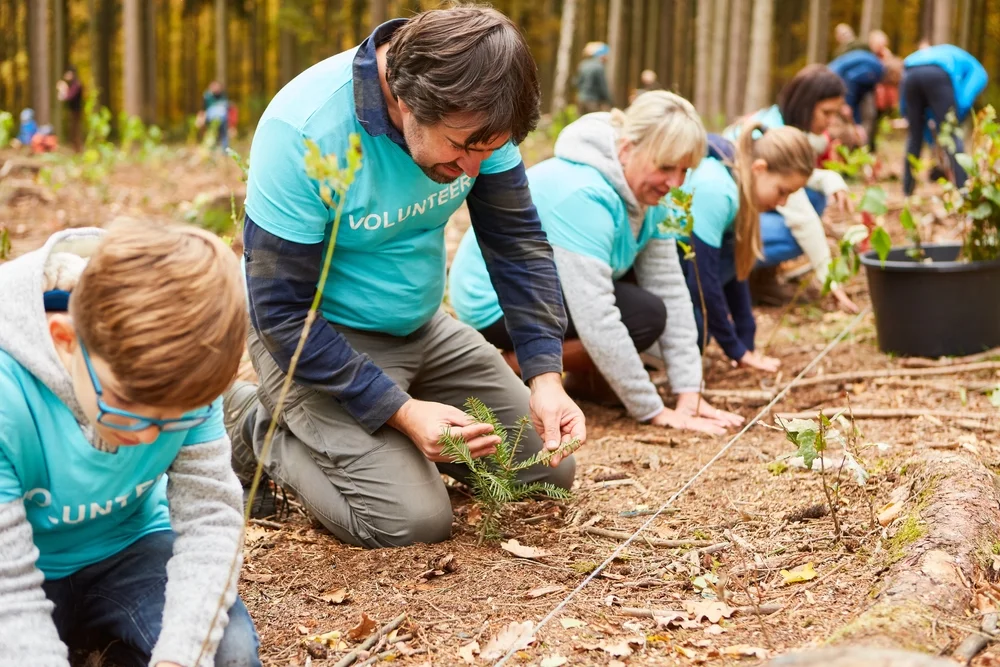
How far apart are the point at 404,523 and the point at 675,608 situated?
0.78 metres

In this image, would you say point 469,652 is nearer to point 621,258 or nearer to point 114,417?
point 114,417

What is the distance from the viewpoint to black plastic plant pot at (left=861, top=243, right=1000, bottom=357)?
13.3ft

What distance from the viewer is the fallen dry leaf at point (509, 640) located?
6.23 feet

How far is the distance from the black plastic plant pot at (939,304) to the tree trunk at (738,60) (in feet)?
25.2

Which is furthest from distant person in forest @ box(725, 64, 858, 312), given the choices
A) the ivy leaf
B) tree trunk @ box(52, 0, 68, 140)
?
tree trunk @ box(52, 0, 68, 140)

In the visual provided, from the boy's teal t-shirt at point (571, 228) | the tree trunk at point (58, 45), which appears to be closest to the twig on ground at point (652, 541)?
the boy's teal t-shirt at point (571, 228)

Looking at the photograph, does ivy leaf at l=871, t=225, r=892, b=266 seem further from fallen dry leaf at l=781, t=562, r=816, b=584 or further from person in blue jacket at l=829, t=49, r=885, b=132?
person in blue jacket at l=829, t=49, r=885, b=132

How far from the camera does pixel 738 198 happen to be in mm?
4059

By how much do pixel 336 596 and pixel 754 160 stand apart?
273cm

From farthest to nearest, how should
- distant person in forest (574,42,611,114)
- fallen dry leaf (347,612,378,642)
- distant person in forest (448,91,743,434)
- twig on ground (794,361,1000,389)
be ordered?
distant person in forest (574,42,611,114) → twig on ground (794,361,1000,389) → distant person in forest (448,91,743,434) → fallen dry leaf (347,612,378,642)

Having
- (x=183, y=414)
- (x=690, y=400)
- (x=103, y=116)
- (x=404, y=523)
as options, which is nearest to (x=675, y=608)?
(x=404, y=523)

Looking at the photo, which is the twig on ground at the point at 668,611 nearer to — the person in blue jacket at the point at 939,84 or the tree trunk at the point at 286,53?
the person in blue jacket at the point at 939,84

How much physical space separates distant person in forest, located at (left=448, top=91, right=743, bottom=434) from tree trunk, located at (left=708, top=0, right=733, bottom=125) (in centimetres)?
888

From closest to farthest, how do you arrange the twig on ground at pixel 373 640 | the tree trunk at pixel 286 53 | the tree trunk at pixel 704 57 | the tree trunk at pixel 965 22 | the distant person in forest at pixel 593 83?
the twig on ground at pixel 373 640
the tree trunk at pixel 704 57
the tree trunk at pixel 965 22
the distant person in forest at pixel 593 83
the tree trunk at pixel 286 53
